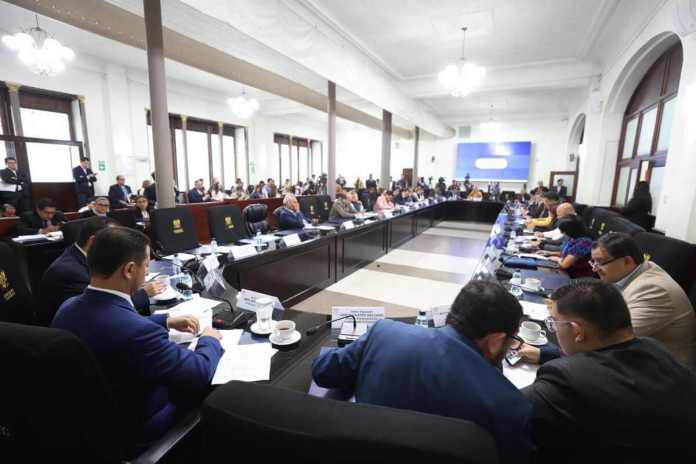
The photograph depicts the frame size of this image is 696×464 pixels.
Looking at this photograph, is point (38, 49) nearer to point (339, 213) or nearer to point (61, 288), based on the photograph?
point (339, 213)

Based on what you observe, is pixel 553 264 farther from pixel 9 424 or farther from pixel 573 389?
pixel 9 424

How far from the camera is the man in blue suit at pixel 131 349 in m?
0.97

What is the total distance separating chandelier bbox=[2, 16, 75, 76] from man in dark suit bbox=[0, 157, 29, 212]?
80.4 inches

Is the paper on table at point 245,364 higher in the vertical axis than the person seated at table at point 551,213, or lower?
lower

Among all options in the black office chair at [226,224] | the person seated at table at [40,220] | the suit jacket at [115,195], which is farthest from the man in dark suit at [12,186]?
the black office chair at [226,224]

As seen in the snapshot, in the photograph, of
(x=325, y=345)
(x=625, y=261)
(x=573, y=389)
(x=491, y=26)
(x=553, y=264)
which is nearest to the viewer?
(x=573, y=389)

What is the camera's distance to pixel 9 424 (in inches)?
30.9

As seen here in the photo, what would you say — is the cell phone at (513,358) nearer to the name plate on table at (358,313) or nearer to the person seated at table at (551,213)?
the name plate on table at (358,313)

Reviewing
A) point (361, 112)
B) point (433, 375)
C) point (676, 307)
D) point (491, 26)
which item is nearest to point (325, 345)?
point (433, 375)

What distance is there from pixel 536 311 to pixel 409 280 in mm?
2688

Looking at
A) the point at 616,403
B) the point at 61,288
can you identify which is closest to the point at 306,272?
the point at 61,288

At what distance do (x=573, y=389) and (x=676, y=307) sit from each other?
115 cm

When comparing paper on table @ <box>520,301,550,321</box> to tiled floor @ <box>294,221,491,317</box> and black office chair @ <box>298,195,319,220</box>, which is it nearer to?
tiled floor @ <box>294,221,491,317</box>

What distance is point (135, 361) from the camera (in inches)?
38.3
